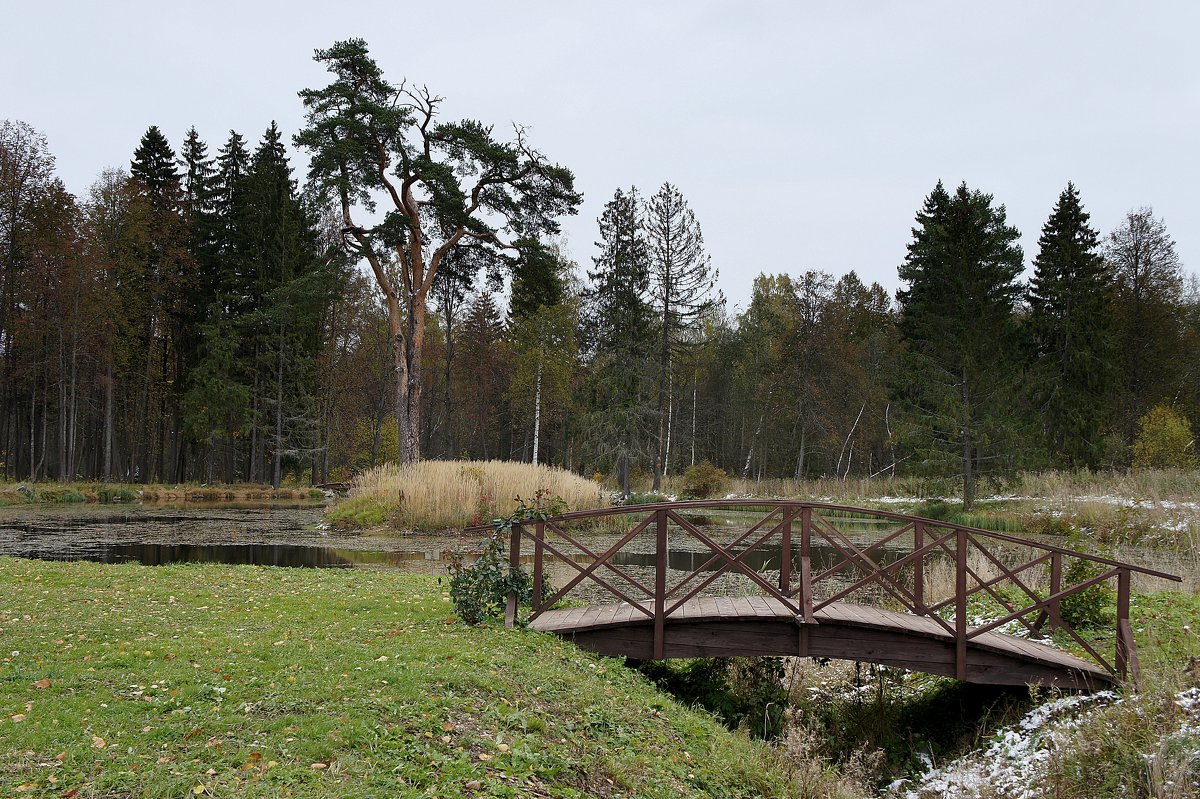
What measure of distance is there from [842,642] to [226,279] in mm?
33170

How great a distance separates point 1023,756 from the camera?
240 inches

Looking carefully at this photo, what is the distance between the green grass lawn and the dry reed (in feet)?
34.2

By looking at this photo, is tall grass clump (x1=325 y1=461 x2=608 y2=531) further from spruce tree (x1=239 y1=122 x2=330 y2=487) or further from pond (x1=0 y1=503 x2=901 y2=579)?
spruce tree (x1=239 y1=122 x2=330 y2=487)

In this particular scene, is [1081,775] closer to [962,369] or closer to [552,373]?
[962,369]

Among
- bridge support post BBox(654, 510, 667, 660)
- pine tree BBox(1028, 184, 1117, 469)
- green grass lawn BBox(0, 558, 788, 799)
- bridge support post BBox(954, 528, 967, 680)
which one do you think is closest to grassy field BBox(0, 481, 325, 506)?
green grass lawn BBox(0, 558, 788, 799)

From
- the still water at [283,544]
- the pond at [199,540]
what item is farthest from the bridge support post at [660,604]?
the pond at [199,540]

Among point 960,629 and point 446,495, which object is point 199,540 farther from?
point 960,629

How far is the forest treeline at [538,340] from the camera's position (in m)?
24.2

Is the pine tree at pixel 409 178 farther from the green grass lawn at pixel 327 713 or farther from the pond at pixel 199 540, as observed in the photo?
the green grass lawn at pixel 327 713

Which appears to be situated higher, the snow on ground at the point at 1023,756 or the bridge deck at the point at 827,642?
the bridge deck at the point at 827,642

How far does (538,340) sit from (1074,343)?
76.5ft

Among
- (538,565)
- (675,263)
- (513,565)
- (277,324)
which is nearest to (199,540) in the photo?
(513,565)

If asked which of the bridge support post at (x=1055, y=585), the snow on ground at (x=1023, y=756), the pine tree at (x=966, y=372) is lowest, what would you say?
the snow on ground at (x=1023, y=756)

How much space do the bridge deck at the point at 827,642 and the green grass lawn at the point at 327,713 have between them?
40 cm
